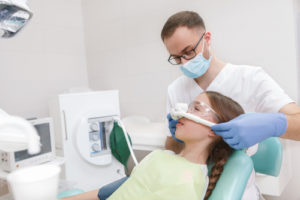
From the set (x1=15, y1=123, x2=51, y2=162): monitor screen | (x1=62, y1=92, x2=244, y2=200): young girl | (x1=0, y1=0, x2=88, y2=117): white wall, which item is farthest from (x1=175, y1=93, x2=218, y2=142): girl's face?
(x1=0, y1=0, x2=88, y2=117): white wall

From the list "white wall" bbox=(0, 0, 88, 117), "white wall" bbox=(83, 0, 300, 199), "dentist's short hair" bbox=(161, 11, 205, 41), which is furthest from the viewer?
"white wall" bbox=(0, 0, 88, 117)

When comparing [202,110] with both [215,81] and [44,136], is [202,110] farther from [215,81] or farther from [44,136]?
[44,136]

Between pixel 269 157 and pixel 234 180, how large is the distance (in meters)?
0.50

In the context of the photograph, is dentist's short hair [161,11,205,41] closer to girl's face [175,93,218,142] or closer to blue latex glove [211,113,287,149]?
girl's face [175,93,218,142]

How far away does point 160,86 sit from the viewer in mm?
2559

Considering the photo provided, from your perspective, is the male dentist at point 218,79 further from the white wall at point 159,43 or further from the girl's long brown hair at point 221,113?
the white wall at point 159,43

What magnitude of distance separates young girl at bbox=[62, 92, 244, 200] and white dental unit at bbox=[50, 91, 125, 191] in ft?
2.71

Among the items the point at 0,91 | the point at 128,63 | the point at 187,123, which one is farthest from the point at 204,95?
the point at 0,91

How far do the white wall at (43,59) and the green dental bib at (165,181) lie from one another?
1688 mm

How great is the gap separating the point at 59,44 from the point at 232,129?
2.30 meters

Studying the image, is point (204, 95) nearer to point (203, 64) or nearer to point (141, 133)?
point (203, 64)

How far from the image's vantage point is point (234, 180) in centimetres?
103

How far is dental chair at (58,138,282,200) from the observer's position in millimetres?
1004

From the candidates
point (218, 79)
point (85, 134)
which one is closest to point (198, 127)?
point (218, 79)
